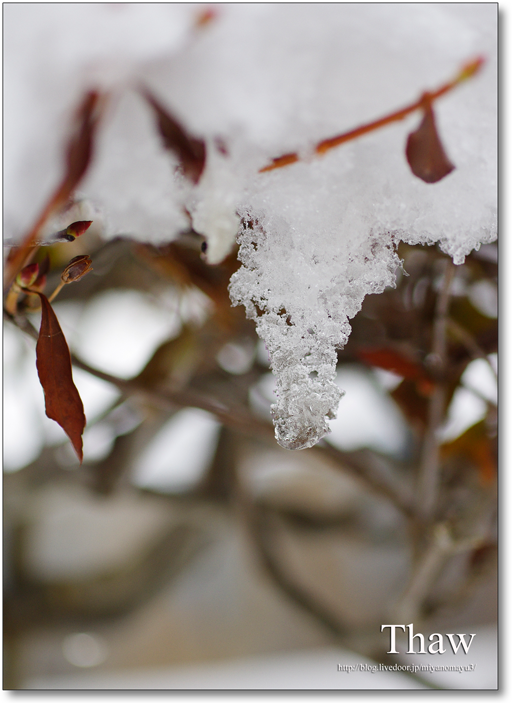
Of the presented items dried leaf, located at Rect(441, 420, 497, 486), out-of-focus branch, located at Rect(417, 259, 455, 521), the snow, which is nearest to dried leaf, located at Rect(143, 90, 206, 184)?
the snow

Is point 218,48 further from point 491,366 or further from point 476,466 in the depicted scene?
point 476,466

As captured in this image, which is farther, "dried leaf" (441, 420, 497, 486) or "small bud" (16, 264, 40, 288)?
"dried leaf" (441, 420, 497, 486)

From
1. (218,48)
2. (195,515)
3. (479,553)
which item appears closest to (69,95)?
(218,48)

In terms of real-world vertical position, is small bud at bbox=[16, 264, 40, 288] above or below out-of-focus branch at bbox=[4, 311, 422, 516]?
above

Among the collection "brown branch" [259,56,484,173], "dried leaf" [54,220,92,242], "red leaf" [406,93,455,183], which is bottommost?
"dried leaf" [54,220,92,242]

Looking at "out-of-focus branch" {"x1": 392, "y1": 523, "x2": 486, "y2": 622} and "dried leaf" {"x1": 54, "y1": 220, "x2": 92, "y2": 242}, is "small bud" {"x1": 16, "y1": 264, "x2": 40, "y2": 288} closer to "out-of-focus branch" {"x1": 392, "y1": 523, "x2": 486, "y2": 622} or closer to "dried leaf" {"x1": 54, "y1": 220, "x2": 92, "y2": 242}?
"dried leaf" {"x1": 54, "y1": 220, "x2": 92, "y2": 242}
